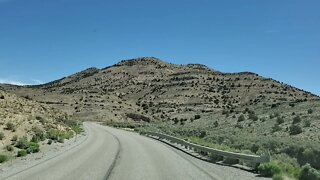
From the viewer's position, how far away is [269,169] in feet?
61.0

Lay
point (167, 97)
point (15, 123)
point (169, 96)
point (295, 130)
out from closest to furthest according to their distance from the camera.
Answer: point (295, 130) < point (15, 123) < point (167, 97) < point (169, 96)

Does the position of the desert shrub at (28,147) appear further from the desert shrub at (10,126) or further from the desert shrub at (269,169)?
the desert shrub at (269,169)

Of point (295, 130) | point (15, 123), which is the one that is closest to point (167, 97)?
point (15, 123)

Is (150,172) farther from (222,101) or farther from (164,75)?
(164,75)

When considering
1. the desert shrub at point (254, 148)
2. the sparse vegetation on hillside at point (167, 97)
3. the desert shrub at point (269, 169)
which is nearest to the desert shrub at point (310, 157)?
the desert shrub at point (254, 148)

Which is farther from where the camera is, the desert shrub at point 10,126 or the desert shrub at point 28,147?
the desert shrub at point 10,126

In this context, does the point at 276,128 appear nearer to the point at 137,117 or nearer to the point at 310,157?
the point at 310,157

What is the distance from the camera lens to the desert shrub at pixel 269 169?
18.1 metres

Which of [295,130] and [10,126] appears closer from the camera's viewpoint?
[10,126]

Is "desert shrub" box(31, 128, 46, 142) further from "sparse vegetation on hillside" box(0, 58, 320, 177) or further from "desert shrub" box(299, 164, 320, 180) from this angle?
"sparse vegetation on hillside" box(0, 58, 320, 177)

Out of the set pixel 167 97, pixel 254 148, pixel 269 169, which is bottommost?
pixel 269 169

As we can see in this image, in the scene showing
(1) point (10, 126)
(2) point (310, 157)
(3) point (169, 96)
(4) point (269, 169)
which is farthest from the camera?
(3) point (169, 96)

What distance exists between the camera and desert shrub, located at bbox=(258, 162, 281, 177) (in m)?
18.1

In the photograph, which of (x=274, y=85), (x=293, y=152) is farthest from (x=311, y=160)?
(x=274, y=85)
